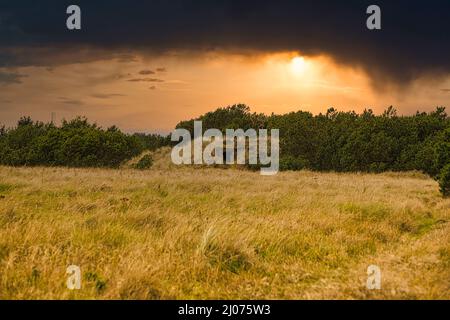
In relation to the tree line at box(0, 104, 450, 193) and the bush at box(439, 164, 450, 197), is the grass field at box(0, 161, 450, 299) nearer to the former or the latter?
the bush at box(439, 164, 450, 197)

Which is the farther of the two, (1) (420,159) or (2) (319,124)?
(2) (319,124)

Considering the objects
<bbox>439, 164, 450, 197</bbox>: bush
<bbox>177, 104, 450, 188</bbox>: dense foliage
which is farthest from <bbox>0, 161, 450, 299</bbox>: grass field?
<bbox>177, 104, 450, 188</bbox>: dense foliage

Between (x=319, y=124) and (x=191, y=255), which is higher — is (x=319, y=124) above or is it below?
above

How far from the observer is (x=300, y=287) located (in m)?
6.32

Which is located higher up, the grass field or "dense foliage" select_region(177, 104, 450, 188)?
"dense foliage" select_region(177, 104, 450, 188)

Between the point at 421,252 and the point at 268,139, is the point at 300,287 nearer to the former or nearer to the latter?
the point at 421,252

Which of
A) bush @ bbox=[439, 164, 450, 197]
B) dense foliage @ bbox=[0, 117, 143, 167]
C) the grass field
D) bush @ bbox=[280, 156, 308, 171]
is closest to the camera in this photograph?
the grass field

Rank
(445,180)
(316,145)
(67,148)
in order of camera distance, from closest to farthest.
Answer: (445,180)
(67,148)
(316,145)

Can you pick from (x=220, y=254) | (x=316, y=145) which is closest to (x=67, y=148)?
(x=316, y=145)

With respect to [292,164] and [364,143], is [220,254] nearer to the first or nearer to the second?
[292,164]

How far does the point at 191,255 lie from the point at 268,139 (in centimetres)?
4483

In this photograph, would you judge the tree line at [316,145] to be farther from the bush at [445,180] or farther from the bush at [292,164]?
the bush at [445,180]

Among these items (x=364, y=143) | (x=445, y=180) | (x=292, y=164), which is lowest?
(x=292, y=164)
